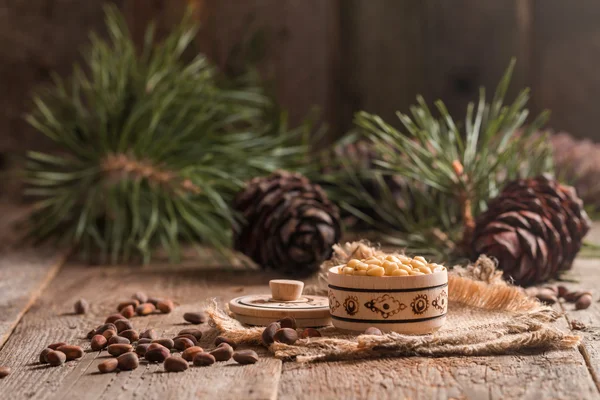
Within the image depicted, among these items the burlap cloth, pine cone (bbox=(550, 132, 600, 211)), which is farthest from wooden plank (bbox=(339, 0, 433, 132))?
the burlap cloth

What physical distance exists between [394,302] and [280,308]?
0.39 ft

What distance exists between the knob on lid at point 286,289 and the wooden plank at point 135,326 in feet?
0.27

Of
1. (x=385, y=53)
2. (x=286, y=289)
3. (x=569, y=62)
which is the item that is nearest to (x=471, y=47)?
(x=385, y=53)

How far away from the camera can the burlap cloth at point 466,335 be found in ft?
2.28

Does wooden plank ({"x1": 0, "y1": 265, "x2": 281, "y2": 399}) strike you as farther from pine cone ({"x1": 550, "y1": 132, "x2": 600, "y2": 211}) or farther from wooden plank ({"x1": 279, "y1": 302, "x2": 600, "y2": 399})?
pine cone ({"x1": 550, "y1": 132, "x2": 600, "y2": 211})

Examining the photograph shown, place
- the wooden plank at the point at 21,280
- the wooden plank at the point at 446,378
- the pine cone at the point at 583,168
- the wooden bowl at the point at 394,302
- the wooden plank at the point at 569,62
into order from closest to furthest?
1. the wooden plank at the point at 446,378
2. the wooden bowl at the point at 394,302
3. the wooden plank at the point at 21,280
4. the pine cone at the point at 583,168
5. the wooden plank at the point at 569,62

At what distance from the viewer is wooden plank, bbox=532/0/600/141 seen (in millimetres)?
2088

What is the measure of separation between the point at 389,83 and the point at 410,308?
119 cm

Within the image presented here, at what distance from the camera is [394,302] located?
0.73m

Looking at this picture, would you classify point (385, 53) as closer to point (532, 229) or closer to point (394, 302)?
point (532, 229)

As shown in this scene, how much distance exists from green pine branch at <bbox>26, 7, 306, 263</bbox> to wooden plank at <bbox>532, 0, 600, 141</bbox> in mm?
963

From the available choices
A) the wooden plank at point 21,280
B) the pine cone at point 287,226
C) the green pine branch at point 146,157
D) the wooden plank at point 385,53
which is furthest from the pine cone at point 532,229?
the wooden plank at point 385,53

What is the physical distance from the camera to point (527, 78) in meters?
1.91

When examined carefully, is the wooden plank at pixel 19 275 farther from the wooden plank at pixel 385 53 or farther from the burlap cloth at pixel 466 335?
the wooden plank at pixel 385 53
